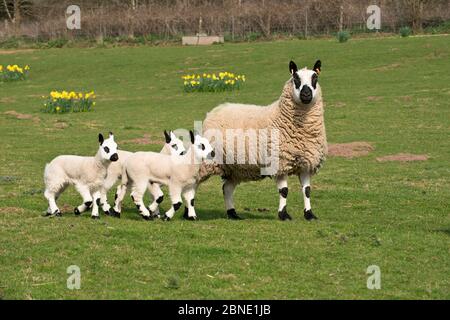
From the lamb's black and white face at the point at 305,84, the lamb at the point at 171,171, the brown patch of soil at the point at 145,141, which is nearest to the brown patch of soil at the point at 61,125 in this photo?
the brown patch of soil at the point at 145,141

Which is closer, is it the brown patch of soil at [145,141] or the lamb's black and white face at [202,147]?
the lamb's black and white face at [202,147]

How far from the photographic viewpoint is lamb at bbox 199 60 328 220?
1377 cm

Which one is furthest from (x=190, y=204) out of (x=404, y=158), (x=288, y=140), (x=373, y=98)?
(x=373, y=98)

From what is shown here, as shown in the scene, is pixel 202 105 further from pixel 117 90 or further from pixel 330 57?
pixel 330 57

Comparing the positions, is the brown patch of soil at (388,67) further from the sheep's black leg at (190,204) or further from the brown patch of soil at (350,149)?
the sheep's black leg at (190,204)

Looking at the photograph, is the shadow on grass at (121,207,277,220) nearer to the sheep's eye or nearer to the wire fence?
the sheep's eye

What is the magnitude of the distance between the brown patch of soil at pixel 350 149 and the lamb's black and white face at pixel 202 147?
9.35 meters

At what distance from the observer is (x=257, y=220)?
13.9 meters

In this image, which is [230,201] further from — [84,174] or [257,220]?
[84,174]

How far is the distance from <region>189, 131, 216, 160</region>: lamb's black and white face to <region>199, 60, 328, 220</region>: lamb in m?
0.48

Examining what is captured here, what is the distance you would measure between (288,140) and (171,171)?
2007 mm

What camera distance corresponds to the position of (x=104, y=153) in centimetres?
1359

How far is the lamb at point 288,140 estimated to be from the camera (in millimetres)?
13766
